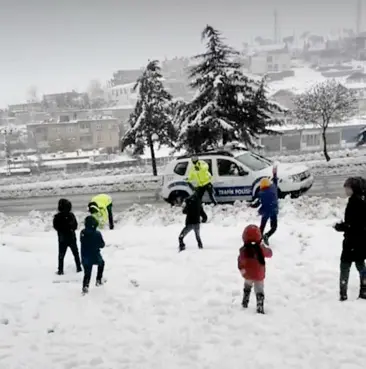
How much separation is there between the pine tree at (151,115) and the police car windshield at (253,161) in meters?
13.3

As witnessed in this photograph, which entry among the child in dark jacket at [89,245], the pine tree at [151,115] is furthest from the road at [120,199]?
the child in dark jacket at [89,245]

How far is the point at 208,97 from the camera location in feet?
75.6

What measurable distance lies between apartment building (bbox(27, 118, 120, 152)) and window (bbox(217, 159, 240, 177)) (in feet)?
177

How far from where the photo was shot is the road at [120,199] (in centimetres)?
1833

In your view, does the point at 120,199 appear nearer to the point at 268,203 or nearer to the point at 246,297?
the point at 268,203

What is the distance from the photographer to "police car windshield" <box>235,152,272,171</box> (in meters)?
14.5

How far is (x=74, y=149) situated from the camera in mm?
66000

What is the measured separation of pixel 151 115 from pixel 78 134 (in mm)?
42602

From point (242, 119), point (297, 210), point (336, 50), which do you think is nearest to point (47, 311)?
point (297, 210)

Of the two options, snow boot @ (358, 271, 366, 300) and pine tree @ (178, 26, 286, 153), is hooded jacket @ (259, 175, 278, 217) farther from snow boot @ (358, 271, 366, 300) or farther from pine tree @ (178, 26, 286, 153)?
pine tree @ (178, 26, 286, 153)

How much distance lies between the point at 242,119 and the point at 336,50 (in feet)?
470

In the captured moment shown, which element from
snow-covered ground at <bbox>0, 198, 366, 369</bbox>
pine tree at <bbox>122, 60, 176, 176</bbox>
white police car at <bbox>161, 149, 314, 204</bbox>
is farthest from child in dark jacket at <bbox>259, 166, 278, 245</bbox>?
pine tree at <bbox>122, 60, 176, 176</bbox>

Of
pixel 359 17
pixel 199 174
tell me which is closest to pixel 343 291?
pixel 199 174

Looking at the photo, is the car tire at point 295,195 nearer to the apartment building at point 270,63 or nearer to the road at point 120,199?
the road at point 120,199
